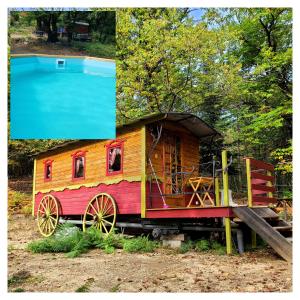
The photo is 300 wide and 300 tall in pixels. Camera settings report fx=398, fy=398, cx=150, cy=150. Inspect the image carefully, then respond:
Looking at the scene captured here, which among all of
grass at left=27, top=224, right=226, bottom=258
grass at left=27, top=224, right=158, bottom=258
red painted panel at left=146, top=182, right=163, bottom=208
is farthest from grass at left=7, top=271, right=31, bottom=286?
red painted panel at left=146, top=182, right=163, bottom=208

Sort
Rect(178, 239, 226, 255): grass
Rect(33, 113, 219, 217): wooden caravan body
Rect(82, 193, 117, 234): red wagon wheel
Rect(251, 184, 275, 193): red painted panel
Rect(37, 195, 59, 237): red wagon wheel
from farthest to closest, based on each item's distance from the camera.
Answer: Rect(37, 195, 59, 237): red wagon wheel < Rect(82, 193, 117, 234): red wagon wheel < Rect(33, 113, 219, 217): wooden caravan body < Rect(178, 239, 226, 255): grass < Rect(251, 184, 275, 193): red painted panel

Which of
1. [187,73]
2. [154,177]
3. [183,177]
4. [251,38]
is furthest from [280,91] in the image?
[154,177]

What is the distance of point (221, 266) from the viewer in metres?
6.99

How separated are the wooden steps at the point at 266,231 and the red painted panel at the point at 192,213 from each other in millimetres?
219

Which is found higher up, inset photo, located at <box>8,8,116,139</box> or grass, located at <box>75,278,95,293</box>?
inset photo, located at <box>8,8,116,139</box>

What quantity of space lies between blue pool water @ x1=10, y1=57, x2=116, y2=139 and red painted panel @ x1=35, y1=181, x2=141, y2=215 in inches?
60.9

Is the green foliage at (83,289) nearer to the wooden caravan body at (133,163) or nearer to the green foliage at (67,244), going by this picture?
the green foliage at (67,244)

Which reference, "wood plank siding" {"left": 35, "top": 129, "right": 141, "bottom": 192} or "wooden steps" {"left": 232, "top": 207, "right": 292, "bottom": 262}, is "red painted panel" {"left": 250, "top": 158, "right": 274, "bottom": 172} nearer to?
"wooden steps" {"left": 232, "top": 207, "right": 292, "bottom": 262}

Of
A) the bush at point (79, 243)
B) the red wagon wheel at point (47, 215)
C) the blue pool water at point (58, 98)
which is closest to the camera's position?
the blue pool water at point (58, 98)

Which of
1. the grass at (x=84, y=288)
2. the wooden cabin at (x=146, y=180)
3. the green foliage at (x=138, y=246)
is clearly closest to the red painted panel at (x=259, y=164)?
the wooden cabin at (x=146, y=180)

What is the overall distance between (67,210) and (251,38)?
9.73m

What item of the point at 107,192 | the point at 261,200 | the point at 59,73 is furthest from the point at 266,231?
the point at 59,73

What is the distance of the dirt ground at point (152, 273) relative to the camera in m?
6.04

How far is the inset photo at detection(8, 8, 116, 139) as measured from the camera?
28.6ft
